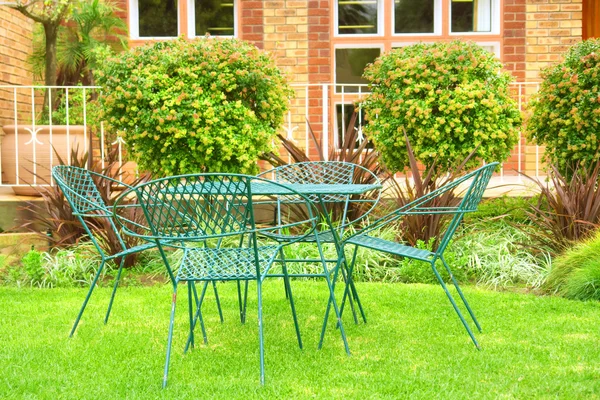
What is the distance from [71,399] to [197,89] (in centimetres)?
322

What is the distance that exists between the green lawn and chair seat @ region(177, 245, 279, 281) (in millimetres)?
391

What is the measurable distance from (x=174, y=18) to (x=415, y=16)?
2683 mm

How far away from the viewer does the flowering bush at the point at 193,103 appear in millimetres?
5582

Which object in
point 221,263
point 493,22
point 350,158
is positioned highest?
point 493,22

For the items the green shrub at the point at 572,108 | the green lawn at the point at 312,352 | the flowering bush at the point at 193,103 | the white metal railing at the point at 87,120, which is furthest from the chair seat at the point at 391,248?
the white metal railing at the point at 87,120

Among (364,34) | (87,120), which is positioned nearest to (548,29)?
(364,34)

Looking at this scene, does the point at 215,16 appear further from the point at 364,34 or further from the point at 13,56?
the point at 13,56

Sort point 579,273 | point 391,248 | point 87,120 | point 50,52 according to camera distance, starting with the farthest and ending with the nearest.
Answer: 1. point 50,52
2. point 87,120
3. point 579,273
4. point 391,248

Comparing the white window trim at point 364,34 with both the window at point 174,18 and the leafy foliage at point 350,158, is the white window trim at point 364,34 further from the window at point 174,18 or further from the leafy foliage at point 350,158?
the leafy foliage at point 350,158

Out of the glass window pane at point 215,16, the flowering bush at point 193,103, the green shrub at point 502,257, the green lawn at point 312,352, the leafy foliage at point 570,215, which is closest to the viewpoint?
the green lawn at point 312,352

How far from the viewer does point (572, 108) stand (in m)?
5.71

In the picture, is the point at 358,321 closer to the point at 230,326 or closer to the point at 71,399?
the point at 230,326

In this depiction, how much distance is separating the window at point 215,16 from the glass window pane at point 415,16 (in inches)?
72.8

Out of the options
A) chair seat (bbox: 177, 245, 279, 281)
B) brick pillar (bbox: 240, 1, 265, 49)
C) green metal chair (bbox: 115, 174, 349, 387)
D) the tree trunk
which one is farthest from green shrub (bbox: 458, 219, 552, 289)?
the tree trunk
